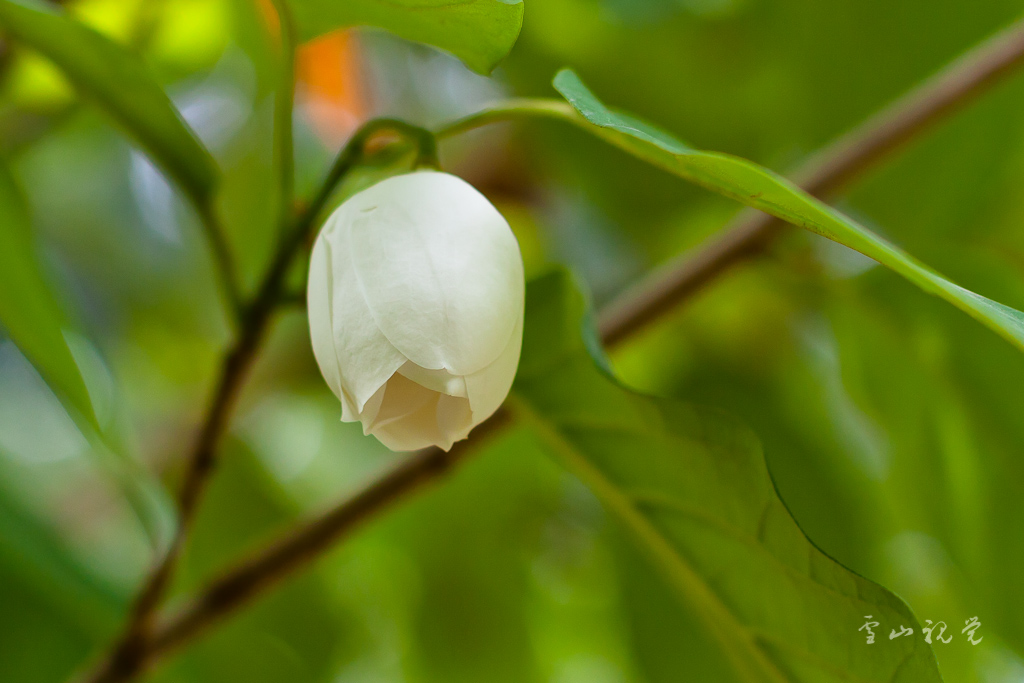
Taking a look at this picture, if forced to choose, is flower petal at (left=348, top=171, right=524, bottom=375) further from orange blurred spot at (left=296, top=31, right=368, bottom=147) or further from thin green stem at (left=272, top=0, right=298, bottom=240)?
orange blurred spot at (left=296, top=31, right=368, bottom=147)

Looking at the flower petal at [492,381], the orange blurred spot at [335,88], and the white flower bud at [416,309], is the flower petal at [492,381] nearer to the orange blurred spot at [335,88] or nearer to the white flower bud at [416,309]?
the white flower bud at [416,309]

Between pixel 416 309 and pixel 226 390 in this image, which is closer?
pixel 416 309

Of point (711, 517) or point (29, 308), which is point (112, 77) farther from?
point (711, 517)

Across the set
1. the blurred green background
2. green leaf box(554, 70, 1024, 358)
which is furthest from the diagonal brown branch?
green leaf box(554, 70, 1024, 358)

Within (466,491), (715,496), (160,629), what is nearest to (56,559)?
(160,629)

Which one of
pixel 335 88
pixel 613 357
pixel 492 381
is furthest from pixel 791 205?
pixel 335 88

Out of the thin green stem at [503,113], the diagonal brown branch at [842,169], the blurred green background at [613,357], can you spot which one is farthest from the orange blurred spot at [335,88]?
the thin green stem at [503,113]
